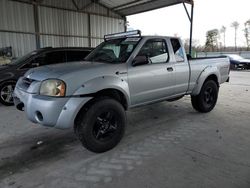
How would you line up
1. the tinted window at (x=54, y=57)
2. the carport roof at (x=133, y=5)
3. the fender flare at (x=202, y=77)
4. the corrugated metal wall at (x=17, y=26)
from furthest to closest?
1. the carport roof at (x=133, y=5)
2. the corrugated metal wall at (x=17, y=26)
3. the tinted window at (x=54, y=57)
4. the fender flare at (x=202, y=77)

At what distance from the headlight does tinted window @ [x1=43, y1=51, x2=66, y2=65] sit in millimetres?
4243

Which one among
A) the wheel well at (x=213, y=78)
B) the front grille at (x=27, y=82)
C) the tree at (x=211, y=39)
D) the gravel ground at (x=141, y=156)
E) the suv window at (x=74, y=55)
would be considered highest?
the tree at (x=211, y=39)

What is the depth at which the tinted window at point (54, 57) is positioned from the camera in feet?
23.6

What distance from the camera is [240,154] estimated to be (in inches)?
133

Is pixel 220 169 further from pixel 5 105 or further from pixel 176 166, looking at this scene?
pixel 5 105

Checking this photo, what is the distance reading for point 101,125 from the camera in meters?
3.49

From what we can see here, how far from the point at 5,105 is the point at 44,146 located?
147 inches

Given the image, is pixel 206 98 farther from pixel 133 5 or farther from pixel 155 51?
pixel 133 5

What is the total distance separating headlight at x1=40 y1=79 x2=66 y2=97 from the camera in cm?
312

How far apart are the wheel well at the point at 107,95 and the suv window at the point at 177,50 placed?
5.27ft

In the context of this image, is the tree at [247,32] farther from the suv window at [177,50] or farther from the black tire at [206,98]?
the suv window at [177,50]

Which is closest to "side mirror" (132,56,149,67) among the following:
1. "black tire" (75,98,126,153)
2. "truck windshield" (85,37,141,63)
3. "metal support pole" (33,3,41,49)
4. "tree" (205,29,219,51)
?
"truck windshield" (85,37,141,63)

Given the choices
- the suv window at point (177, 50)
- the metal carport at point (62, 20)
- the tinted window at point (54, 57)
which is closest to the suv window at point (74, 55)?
the tinted window at point (54, 57)

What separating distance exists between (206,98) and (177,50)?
1.55m
